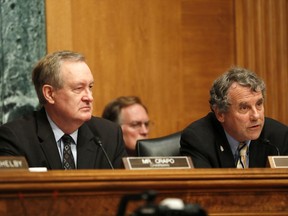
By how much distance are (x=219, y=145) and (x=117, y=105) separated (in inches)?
56.9

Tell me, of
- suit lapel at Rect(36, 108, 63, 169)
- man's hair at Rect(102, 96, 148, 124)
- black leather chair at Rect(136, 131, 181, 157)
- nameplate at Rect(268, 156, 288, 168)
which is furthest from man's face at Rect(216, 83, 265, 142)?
man's hair at Rect(102, 96, 148, 124)

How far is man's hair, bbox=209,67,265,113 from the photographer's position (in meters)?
4.58

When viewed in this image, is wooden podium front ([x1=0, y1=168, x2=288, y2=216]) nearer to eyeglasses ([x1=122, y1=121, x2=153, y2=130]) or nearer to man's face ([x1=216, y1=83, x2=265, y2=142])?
man's face ([x1=216, y1=83, x2=265, y2=142])

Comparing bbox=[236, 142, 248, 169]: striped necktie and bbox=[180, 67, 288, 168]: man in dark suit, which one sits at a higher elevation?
bbox=[180, 67, 288, 168]: man in dark suit

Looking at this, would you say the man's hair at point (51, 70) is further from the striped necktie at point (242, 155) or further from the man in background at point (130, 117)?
the man in background at point (130, 117)

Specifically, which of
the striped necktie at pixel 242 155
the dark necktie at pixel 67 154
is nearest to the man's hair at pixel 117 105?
the striped necktie at pixel 242 155

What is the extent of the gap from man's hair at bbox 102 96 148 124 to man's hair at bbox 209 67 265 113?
114 cm

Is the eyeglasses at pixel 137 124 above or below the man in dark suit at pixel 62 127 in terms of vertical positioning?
below

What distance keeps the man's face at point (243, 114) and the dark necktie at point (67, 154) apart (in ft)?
3.16

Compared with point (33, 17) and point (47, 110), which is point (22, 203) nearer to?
point (47, 110)

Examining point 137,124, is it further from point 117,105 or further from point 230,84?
point 230,84

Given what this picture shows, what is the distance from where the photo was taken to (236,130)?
15.0ft

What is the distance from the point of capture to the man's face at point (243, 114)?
4.53 meters

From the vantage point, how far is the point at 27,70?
548 cm
